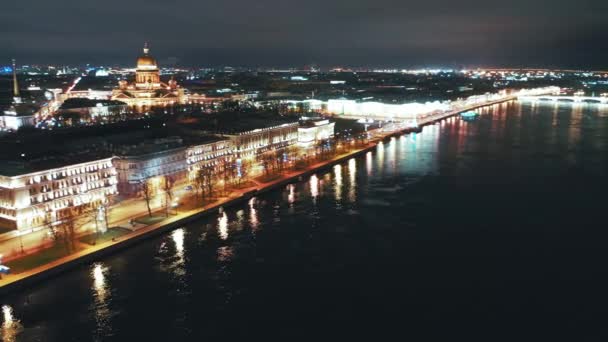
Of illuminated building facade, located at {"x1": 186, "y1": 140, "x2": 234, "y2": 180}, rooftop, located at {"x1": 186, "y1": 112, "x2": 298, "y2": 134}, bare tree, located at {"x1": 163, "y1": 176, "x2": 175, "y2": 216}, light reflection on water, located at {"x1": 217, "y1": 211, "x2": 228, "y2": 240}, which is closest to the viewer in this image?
light reflection on water, located at {"x1": 217, "y1": 211, "x2": 228, "y2": 240}

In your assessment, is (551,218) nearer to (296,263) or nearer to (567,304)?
(567,304)

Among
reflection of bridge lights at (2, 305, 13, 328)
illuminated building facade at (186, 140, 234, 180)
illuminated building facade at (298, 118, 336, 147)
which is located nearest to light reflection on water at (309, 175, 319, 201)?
illuminated building facade at (186, 140, 234, 180)

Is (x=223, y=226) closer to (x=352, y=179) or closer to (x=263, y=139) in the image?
(x=352, y=179)

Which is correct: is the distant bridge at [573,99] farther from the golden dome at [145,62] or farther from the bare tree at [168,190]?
the bare tree at [168,190]

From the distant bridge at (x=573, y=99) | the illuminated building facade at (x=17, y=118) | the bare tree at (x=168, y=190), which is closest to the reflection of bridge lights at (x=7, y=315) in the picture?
the bare tree at (x=168, y=190)

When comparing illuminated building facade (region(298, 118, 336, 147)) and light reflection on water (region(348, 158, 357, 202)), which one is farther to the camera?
illuminated building facade (region(298, 118, 336, 147))

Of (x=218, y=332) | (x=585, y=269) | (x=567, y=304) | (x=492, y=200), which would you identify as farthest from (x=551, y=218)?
(x=218, y=332)

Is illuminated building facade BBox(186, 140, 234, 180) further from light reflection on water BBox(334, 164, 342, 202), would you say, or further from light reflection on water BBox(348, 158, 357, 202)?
light reflection on water BBox(348, 158, 357, 202)
